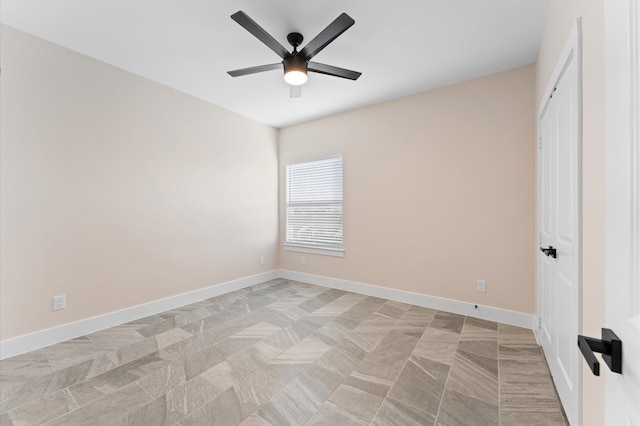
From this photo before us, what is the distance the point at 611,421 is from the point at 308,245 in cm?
407

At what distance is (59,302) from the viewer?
2529 millimetres

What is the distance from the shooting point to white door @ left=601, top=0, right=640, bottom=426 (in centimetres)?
50

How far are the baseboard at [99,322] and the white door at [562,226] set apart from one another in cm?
372

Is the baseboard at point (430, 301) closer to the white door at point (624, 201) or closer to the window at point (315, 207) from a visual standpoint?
the window at point (315, 207)

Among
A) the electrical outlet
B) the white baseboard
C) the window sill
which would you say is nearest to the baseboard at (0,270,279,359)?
the white baseboard

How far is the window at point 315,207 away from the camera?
4.29 metres

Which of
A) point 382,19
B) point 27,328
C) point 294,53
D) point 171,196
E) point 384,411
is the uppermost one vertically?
point 382,19

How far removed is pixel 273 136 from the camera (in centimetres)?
482

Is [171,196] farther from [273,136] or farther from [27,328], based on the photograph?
[273,136]

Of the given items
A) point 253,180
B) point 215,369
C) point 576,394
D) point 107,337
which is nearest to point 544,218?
point 576,394

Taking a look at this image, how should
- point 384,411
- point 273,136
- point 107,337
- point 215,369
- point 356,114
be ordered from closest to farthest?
point 384,411
point 215,369
point 107,337
point 356,114
point 273,136

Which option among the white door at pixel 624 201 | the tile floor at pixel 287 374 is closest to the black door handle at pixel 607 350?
the white door at pixel 624 201

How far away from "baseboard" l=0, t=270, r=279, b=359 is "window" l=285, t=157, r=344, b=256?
4.36 feet

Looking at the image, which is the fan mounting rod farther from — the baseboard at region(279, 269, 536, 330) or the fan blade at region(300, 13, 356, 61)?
the baseboard at region(279, 269, 536, 330)
